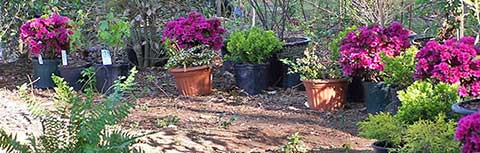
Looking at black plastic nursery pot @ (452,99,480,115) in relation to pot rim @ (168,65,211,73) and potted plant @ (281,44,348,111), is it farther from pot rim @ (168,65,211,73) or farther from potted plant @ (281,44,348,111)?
pot rim @ (168,65,211,73)

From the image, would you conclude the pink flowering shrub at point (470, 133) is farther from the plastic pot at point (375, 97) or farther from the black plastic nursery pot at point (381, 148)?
the plastic pot at point (375, 97)

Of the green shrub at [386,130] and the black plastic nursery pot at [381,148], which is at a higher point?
the green shrub at [386,130]

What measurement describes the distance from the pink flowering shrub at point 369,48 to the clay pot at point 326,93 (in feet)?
0.75

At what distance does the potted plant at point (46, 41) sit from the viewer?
7.14 meters

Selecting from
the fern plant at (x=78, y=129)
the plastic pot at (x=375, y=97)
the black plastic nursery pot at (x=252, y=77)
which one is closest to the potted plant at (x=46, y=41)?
the black plastic nursery pot at (x=252, y=77)

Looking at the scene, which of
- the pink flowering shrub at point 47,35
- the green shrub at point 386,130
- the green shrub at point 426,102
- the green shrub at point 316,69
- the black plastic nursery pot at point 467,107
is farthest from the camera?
the pink flowering shrub at point 47,35

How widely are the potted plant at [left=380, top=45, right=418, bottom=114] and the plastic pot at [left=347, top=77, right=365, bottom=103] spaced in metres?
0.99

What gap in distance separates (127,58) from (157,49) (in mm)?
453

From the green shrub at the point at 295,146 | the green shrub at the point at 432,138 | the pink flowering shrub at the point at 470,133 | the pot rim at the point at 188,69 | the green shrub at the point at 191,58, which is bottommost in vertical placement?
the green shrub at the point at 295,146

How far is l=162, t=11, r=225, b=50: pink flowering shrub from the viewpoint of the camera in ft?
22.2

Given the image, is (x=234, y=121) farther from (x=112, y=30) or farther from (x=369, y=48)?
(x=112, y=30)

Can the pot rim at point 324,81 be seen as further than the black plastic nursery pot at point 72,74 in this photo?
No

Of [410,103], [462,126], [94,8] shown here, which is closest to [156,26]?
[94,8]

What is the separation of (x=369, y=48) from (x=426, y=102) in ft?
5.80
